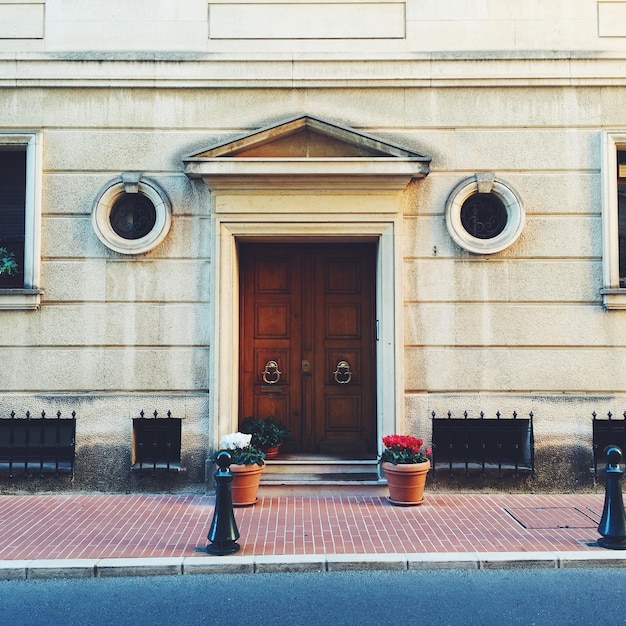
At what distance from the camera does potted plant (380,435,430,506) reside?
786cm

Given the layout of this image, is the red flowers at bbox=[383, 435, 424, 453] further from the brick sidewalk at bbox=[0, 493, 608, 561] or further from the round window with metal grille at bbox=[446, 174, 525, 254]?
the round window with metal grille at bbox=[446, 174, 525, 254]

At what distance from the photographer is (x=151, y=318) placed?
8703 mm

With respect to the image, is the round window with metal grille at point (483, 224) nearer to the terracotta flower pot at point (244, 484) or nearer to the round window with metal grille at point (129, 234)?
the round window with metal grille at point (129, 234)

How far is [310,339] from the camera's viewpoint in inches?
375

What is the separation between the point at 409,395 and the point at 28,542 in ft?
16.0

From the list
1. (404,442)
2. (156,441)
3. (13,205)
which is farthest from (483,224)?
(13,205)

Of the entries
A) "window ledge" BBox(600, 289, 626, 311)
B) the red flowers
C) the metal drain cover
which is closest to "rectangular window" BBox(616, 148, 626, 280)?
"window ledge" BBox(600, 289, 626, 311)

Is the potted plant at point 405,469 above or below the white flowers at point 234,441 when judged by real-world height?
below

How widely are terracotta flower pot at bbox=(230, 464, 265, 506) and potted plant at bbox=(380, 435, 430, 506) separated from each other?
1.66m

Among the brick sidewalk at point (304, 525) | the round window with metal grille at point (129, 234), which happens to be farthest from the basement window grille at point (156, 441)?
the round window with metal grille at point (129, 234)

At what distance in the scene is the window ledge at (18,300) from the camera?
28.2 ft

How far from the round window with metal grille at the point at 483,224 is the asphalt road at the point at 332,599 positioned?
4277 millimetres

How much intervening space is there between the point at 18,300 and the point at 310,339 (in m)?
4.09
